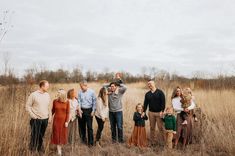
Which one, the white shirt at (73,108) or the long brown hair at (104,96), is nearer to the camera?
the white shirt at (73,108)

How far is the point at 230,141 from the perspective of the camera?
270 inches

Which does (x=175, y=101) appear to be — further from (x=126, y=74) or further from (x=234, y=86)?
A: (x=126, y=74)

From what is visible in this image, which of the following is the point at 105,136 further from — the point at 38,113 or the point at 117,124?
the point at 38,113

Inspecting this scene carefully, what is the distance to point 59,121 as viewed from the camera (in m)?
7.06

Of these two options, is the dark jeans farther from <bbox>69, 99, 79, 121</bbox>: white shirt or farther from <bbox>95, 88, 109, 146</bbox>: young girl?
<bbox>69, 99, 79, 121</bbox>: white shirt

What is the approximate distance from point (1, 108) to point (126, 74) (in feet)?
93.2

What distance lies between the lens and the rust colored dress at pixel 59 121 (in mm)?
6976

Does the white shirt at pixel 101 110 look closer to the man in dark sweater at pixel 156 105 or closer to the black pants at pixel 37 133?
the man in dark sweater at pixel 156 105

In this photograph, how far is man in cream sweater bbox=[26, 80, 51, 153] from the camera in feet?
21.6

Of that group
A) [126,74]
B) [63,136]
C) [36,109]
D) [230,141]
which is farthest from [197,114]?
[126,74]

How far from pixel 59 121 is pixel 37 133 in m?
0.60

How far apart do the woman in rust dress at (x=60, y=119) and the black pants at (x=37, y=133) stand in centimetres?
31

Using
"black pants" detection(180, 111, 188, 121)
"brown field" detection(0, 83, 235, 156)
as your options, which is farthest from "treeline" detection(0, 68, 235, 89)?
"black pants" detection(180, 111, 188, 121)

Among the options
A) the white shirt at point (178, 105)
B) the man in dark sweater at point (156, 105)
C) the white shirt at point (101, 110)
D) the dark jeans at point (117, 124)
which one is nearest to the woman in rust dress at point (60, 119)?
the white shirt at point (101, 110)
